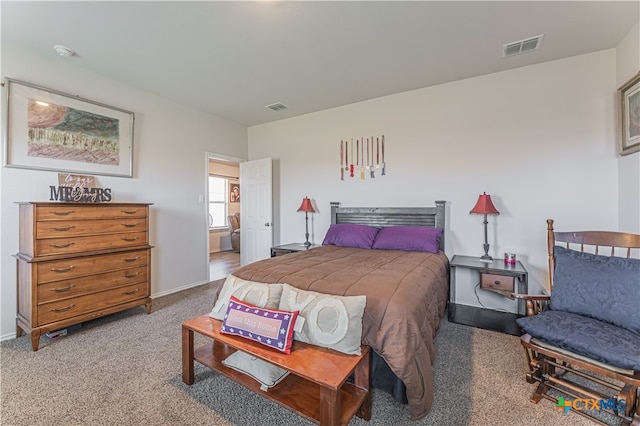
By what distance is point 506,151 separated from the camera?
Result: 10.2 ft

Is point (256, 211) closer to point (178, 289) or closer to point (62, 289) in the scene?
point (178, 289)

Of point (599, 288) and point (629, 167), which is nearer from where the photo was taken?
point (599, 288)

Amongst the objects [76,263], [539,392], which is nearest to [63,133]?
[76,263]

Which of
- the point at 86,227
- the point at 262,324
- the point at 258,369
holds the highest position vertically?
the point at 86,227

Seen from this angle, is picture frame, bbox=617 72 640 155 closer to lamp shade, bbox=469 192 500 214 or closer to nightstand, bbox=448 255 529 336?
lamp shade, bbox=469 192 500 214

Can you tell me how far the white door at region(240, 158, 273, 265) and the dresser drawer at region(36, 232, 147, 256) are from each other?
74.4 inches

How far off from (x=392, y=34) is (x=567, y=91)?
6.48ft

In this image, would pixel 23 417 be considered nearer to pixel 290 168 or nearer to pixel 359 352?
pixel 359 352

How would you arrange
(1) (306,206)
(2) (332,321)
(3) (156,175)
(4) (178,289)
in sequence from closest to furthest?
(2) (332,321) → (3) (156,175) → (4) (178,289) → (1) (306,206)

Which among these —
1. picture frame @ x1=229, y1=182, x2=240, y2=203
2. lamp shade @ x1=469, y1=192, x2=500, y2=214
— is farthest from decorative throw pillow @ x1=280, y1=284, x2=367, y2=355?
picture frame @ x1=229, y1=182, x2=240, y2=203

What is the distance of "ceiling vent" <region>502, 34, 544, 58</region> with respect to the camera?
2518 mm

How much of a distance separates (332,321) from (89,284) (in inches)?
101

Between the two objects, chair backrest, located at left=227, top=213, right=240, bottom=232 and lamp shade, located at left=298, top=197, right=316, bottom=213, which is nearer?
lamp shade, located at left=298, top=197, right=316, bottom=213

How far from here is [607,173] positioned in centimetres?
269
